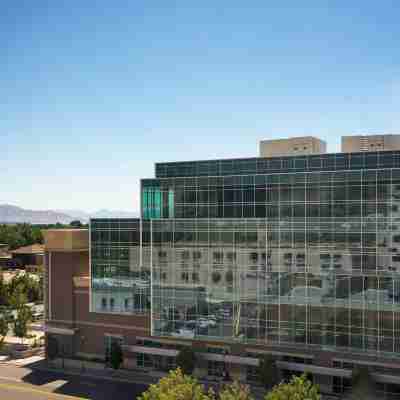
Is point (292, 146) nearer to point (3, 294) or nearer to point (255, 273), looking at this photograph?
Answer: point (255, 273)

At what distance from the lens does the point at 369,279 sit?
142ft

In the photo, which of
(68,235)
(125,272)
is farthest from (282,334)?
(68,235)

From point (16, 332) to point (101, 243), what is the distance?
1927 centimetres

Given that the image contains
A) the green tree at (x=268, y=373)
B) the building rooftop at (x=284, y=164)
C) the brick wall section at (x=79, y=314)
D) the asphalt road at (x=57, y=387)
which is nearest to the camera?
the green tree at (x=268, y=373)

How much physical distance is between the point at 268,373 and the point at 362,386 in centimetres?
827

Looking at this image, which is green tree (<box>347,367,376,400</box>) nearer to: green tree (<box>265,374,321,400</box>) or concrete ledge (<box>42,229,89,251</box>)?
green tree (<box>265,374,321,400</box>)

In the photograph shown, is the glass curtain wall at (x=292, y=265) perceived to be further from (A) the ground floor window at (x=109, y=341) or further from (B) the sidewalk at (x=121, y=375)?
(A) the ground floor window at (x=109, y=341)

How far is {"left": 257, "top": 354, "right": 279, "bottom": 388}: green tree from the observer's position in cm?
4584

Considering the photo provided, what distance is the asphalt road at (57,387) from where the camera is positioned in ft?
155

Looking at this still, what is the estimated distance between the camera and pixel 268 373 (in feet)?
151

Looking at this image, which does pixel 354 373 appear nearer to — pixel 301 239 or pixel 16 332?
pixel 301 239

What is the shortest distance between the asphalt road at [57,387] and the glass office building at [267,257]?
6788 mm

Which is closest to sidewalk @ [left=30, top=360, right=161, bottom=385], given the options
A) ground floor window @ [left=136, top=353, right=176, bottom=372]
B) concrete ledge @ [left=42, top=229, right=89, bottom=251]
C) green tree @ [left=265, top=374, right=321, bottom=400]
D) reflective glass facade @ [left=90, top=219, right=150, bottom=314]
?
ground floor window @ [left=136, top=353, right=176, bottom=372]

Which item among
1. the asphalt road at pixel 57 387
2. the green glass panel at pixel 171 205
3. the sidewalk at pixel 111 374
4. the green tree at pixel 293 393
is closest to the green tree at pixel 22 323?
the sidewalk at pixel 111 374
